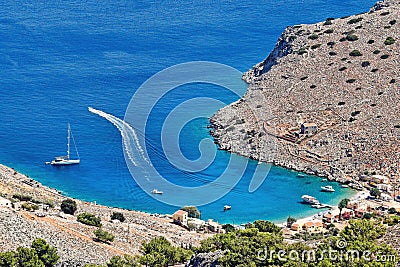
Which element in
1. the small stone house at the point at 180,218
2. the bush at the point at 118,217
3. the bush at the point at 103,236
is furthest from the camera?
A: the small stone house at the point at 180,218

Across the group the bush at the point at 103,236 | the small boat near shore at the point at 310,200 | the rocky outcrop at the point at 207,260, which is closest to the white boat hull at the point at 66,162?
the small boat near shore at the point at 310,200

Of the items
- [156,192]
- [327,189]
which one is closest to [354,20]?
[327,189]

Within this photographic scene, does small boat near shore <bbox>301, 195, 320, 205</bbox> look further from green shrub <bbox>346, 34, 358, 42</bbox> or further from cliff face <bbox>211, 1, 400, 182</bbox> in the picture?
green shrub <bbox>346, 34, 358, 42</bbox>

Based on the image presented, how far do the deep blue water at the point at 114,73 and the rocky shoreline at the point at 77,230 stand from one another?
264 inches

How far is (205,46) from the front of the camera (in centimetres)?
13150

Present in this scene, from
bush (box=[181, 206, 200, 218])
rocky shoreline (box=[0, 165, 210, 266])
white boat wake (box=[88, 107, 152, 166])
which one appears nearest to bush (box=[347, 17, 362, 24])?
white boat wake (box=[88, 107, 152, 166])

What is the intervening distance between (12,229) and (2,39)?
3260 inches

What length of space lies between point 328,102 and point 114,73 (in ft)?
109

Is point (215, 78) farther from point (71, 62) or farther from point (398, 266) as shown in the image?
point (398, 266)

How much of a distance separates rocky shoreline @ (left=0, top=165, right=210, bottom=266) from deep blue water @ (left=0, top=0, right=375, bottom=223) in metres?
6.70

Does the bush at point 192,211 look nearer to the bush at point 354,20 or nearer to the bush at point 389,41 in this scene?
the bush at point 389,41

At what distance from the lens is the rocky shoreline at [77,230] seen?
178 ft

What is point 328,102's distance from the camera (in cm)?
9744

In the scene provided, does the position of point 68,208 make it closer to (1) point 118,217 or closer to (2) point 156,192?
(1) point 118,217
